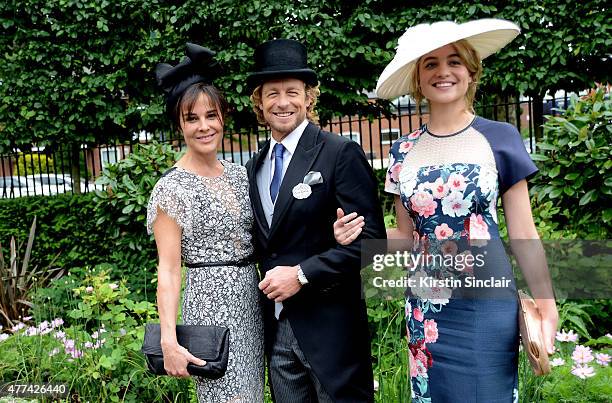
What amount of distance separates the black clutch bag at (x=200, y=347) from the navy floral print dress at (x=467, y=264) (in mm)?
726

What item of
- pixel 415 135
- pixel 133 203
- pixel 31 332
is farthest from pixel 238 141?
pixel 415 135

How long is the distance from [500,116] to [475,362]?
25.4 feet

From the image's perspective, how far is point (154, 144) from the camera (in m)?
6.29

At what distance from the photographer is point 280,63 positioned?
96.7 inches

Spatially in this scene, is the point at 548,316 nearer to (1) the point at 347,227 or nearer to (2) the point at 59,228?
(1) the point at 347,227

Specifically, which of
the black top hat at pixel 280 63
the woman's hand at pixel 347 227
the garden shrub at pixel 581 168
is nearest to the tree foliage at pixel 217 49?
the garden shrub at pixel 581 168

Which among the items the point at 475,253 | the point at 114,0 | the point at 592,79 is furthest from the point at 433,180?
the point at 114,0

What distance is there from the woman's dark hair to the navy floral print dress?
32.2 inches

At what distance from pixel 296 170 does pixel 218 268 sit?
49 cm

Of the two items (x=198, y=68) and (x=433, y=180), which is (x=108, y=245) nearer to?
(x=198, y=68)

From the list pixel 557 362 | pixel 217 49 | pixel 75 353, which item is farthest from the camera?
pixel 217 49

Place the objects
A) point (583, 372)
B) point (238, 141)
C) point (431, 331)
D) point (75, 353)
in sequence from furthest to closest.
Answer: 1. point (238, 141)
2. point (75, 353)
3. point (583, 372)
4. point (431, 331)

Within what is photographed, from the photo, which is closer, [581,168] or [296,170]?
[296,170]

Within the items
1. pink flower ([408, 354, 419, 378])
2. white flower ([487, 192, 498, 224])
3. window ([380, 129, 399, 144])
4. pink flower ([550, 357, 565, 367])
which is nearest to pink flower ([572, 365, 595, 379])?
pink flower ([550, 357, 565, 367])
